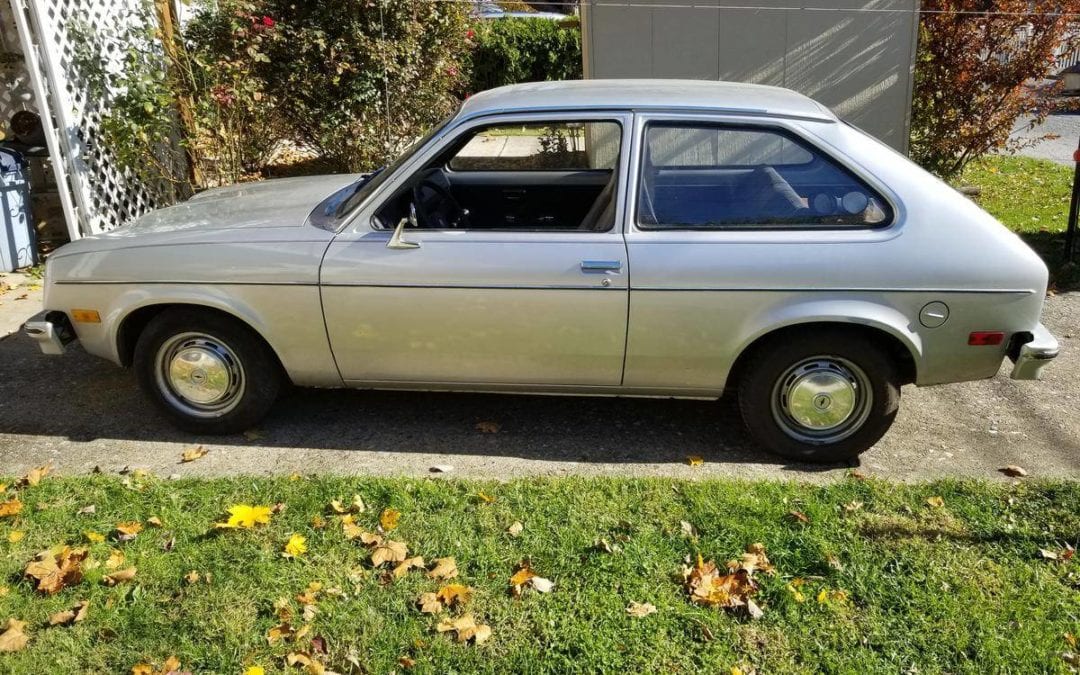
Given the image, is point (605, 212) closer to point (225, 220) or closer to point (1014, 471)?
point (225, 220)

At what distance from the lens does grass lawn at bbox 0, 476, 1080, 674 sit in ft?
10.2

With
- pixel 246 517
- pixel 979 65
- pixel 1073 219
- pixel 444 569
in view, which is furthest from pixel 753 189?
pixel 979 65

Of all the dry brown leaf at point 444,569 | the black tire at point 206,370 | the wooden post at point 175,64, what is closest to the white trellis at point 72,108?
the wooden post at point 175,64

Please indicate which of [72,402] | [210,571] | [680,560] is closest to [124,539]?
[210,571]

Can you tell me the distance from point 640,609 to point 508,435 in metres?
1.60

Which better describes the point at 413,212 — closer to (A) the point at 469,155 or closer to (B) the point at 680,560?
(B) the point at 680,560

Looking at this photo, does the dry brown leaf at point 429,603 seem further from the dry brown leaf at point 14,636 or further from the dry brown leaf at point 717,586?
the dry brown leaf at point 14,636

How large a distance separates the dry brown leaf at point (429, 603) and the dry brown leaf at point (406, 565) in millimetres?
152

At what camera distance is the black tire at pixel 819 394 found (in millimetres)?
4188

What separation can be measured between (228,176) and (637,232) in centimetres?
562

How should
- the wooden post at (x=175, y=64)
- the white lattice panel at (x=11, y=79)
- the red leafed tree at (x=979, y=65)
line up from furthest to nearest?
1. the white lattice panel at (x=11, y=79)
2. the red leafed tree at (x=979, y=65)
3. the wooden post at (x=175, y=64)

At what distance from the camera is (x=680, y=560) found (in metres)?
3.58

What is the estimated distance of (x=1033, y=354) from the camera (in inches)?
159

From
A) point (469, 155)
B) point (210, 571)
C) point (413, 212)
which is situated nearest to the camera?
point (210, 571)
